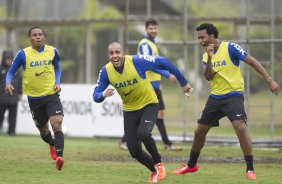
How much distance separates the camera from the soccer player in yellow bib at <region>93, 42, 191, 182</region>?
1066 cm

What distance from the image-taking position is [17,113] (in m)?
22.2

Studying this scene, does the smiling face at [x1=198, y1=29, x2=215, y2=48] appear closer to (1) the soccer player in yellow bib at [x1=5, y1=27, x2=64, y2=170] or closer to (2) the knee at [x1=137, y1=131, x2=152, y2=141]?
(2) the knee at [x1=137, y1=131, x2=152, y2=141]

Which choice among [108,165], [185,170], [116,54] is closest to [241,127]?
[185,170]

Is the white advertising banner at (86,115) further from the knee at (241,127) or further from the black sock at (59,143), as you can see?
the knee at (241,127)

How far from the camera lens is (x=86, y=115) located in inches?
846

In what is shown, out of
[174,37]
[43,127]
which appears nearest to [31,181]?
[43,127]

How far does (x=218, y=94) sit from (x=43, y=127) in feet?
11.6

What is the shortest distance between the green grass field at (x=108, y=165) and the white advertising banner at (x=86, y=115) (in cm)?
240

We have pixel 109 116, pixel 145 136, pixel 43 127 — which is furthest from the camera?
pixel 109 116

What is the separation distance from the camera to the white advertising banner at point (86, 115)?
20.9 metres

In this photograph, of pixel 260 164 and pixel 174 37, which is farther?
pixel 174 37

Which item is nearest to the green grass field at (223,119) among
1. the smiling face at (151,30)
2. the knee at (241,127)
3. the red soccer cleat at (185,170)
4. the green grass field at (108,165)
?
the green grass field at (108,165)

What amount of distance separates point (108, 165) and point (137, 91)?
2725 millimetres

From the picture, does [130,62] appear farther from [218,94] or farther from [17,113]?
[17,113]
